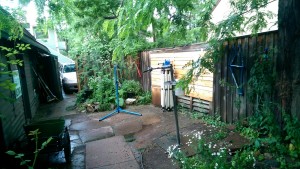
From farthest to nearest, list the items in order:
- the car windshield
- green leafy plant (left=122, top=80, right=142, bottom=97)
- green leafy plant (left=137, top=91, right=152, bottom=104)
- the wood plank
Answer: the car windshield < green leafy plant (left=122, top=80, right=142, bottom=97) < green leafy plant (left=137, top=91, right=152, bottom=104) < the wood plank

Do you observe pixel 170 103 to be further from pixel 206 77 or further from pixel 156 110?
pixel 206 77

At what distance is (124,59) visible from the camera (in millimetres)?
9617

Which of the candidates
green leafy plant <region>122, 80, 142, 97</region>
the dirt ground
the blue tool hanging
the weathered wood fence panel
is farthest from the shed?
the blue tool hanging

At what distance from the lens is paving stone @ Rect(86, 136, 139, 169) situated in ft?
12.2

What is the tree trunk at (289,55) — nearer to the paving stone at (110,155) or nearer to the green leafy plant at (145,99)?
the paving stone at (110,155)

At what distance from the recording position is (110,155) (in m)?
4.10

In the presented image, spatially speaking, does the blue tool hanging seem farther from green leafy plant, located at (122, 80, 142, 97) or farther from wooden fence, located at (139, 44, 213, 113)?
green leafy plant, located at (122, 80, 142, 97)

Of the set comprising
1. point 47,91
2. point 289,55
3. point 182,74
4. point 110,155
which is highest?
point 289,55

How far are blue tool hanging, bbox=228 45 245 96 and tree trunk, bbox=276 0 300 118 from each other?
5.37 feet

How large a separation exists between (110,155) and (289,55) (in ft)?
11.1

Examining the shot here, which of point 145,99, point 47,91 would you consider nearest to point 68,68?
point 47,91

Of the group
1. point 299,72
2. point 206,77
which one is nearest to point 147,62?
point 206,77

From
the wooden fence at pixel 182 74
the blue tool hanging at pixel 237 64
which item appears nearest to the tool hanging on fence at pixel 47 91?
the wooden fence at pixel 182 74

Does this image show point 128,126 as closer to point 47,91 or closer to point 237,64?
point 237,64
